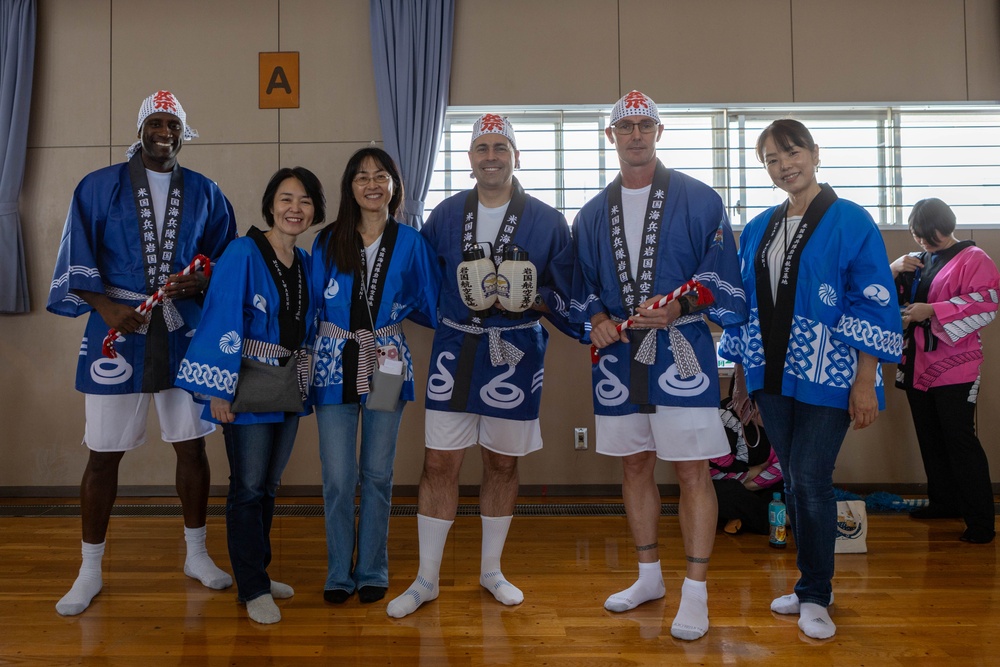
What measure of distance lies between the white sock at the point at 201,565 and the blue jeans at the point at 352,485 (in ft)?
1.42

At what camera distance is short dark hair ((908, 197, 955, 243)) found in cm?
354

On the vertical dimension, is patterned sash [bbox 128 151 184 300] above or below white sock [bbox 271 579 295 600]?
above

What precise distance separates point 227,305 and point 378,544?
0.99 meters

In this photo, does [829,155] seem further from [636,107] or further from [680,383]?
[680,383]

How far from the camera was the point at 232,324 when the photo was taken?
2.33m

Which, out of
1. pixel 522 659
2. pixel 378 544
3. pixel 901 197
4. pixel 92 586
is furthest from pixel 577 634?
pixel 901 197

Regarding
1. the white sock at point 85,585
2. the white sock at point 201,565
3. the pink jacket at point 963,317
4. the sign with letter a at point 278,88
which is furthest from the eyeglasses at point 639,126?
the sign with letter a at point 278,88

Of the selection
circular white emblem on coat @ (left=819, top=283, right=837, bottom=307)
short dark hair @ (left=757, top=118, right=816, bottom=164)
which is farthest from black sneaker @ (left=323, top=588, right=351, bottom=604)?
short dark hair @ (left=757, top=118, right=816, bottom=164)

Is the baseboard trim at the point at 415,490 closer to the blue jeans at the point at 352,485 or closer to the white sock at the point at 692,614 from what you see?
the blue jeans at the point at 352,485

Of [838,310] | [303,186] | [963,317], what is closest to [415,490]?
[303,186]

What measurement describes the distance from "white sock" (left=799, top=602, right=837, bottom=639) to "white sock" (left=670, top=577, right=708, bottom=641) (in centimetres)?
31

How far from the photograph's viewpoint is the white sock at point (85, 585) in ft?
8.01

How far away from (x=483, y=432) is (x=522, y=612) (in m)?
0.62

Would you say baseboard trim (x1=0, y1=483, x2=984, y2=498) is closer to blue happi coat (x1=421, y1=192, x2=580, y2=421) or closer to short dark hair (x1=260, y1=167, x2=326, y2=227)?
blue happi coat (x1=421, y1=192, x2=580, y2=421)
